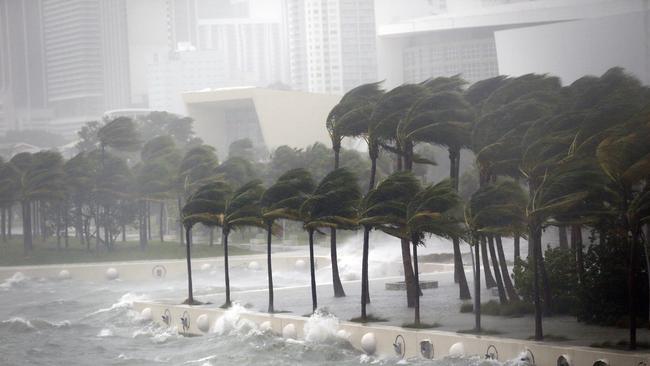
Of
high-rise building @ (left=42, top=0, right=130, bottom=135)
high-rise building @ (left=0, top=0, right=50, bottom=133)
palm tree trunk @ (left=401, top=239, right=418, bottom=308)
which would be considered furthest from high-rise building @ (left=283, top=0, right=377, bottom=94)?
palm tree trunk @ (left=401, top=239, right=418, bottom=308)

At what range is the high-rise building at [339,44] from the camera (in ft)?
516

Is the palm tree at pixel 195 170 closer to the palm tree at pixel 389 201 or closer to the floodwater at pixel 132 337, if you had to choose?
the floodwater at pixel 132 337

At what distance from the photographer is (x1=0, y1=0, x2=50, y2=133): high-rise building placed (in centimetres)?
10812

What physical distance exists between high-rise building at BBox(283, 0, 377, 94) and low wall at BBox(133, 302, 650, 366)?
418ft

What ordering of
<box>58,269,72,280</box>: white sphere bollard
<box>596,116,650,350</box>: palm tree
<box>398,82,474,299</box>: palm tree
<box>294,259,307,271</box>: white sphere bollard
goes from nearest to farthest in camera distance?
<box>596,116,650,350</box>: palm tree
<box>398,82,474,299</box>: palm tree
<box>294,259,307,271</box>: white sphere bollard
<box>58,269,72,280</box>: white sphere bollard

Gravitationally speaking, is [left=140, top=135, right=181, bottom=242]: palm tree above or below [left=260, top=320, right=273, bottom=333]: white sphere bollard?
above

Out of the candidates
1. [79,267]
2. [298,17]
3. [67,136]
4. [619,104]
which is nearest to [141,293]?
[79,267]

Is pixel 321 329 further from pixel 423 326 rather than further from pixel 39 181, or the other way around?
pixel 39 181

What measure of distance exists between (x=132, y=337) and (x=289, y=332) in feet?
22.3

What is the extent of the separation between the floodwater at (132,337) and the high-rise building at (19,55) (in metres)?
62.3

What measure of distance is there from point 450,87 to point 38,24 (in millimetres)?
90945

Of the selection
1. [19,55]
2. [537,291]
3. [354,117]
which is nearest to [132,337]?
[354,117]

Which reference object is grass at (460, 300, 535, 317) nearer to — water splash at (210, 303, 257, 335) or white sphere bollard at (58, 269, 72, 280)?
water splash at (210, 303, 257, 335)

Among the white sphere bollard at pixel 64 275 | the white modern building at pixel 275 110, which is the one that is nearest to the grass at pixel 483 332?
the white sphere bollard at pixel 64 275
